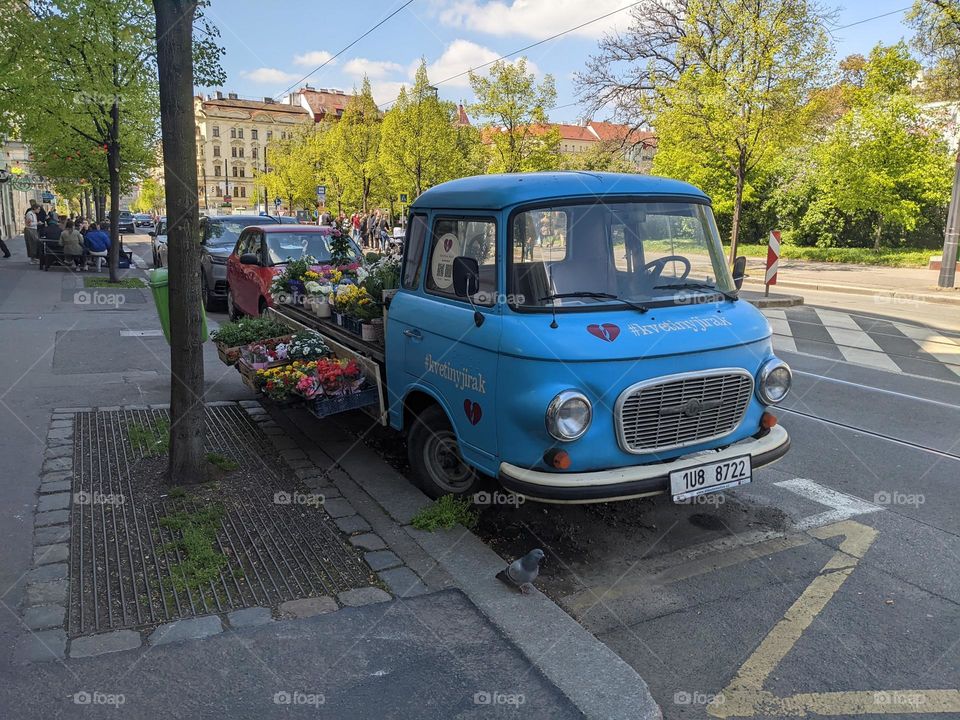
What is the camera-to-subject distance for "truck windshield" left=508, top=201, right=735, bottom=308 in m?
4.64

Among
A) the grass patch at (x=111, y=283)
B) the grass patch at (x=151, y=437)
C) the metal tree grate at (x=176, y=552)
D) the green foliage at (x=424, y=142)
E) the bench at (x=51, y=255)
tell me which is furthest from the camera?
the green foliage at (x=424, y=142)

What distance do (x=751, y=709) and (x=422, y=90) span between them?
37656 millimetres

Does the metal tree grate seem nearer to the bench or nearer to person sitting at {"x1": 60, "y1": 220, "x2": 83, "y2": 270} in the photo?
person sitting at {"x1": 60, "y1": 220, "x2": 83, "y2": 270}

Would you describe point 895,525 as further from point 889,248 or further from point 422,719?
point 889,248

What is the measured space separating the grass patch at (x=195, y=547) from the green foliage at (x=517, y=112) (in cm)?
2716

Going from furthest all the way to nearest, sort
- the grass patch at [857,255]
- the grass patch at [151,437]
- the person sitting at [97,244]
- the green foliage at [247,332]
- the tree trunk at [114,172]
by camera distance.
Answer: the grass patch at [857,255]
the person sitting at [97,244]
the tree trunk at [114,172]
the green foliage at [247,332]
the grass patch at [151,437]

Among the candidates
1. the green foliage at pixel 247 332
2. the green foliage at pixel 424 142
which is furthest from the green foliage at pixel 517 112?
the green foliage at pixel 247 332

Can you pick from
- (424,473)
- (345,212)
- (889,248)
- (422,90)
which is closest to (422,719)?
(424,473)

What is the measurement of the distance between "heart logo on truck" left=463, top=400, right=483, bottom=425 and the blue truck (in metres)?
0.01

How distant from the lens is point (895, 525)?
5137 millimetres

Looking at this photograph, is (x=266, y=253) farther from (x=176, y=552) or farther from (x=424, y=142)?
(x=424, y=142)

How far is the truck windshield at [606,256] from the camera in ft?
15.2

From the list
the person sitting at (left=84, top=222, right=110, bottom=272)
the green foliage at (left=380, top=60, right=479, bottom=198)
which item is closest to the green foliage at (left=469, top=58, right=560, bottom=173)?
the green foliage at (left=380, top=60, right=479, bottom=198)

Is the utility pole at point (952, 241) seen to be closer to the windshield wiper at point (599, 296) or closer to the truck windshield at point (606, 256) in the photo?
the truck windshield at point (606, 256)
